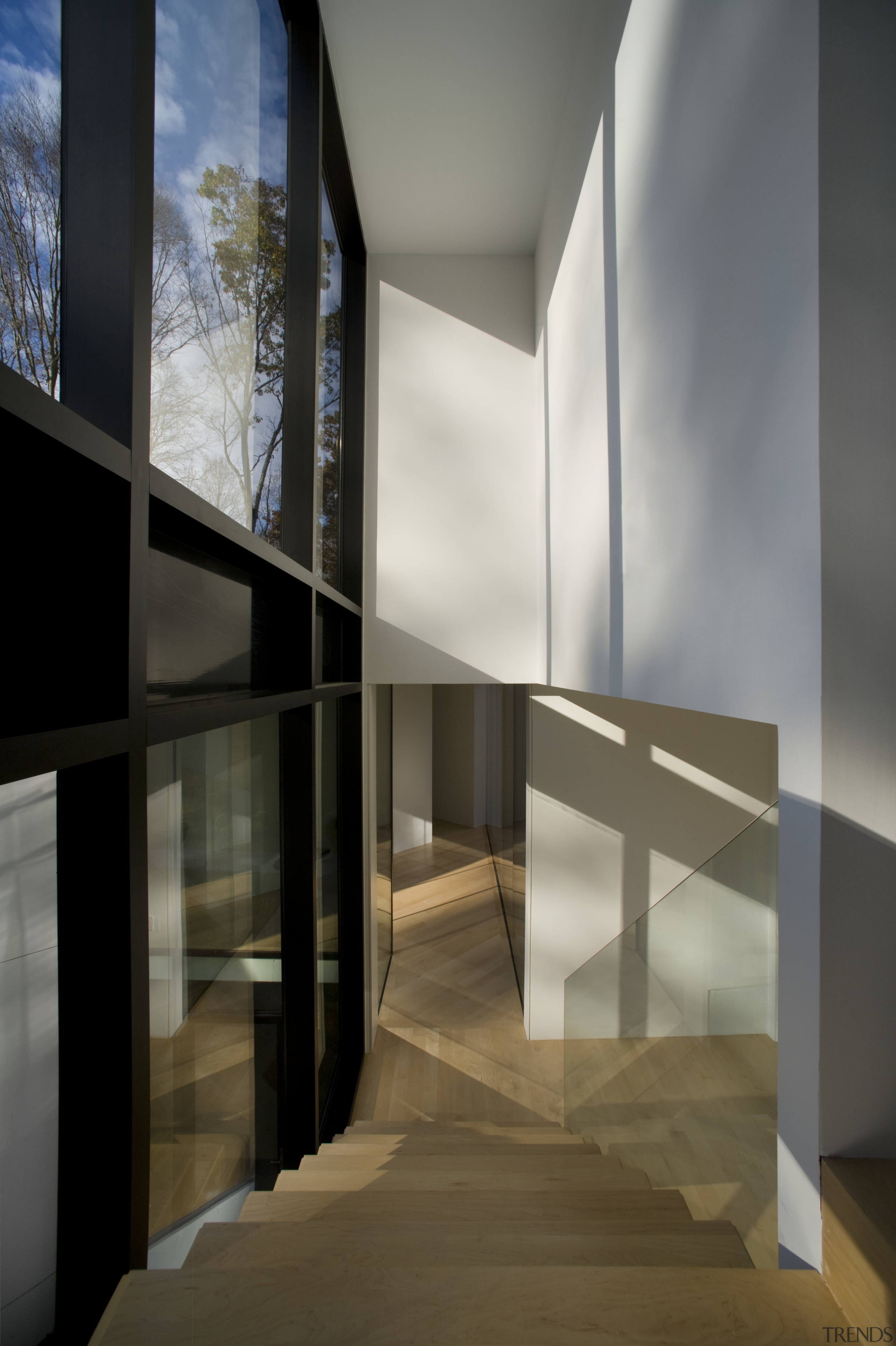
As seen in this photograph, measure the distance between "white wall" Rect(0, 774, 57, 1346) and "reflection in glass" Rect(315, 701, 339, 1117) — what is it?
182 cm

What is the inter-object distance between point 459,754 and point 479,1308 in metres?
8.88

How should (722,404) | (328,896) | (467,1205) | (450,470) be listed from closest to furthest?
(722,404)
(467,1205)
(328,896)
(450,470)

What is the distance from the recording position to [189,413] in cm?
149

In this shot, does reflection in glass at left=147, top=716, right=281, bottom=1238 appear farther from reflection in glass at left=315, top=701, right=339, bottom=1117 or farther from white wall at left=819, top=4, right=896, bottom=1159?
white wall at left=819, top=4, right=896, bottom=1159

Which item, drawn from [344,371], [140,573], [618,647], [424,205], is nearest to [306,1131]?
[618,647]

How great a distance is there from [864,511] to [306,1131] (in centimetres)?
290

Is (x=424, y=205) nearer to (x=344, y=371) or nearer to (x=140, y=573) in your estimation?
(x=344, y=371)

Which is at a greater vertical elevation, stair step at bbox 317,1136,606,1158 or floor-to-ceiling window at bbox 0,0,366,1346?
floor-to-ceiling window at bbox 0,0,366,1346

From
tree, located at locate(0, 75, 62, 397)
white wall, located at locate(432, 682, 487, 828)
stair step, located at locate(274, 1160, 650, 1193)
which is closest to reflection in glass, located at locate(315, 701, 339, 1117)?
stair step, located at locate(274, 1160, 650, 1193)

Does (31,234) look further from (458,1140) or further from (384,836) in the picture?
(384,836)

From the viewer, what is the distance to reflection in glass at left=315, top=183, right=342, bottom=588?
335cm

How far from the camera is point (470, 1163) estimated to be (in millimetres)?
2199

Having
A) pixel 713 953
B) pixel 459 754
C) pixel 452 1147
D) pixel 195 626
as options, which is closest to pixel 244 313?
pixel 195 626

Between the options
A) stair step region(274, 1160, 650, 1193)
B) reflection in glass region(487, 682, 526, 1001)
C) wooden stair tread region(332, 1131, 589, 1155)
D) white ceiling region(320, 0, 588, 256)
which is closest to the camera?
stair step region(274, 1160, 650, 1193)
